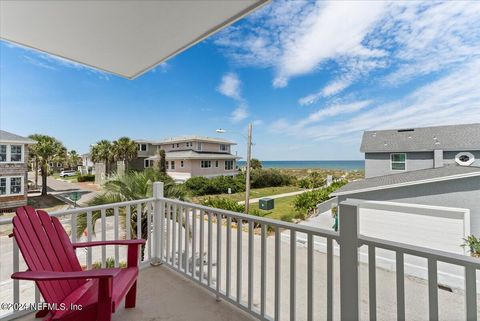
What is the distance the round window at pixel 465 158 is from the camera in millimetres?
2379

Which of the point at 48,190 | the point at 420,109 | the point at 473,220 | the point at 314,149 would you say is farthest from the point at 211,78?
the point at 473,220

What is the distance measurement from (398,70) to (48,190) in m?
8.69

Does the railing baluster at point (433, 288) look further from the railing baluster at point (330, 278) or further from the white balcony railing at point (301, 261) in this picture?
the railing baluster at point (330, 278)

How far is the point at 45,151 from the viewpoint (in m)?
8.55

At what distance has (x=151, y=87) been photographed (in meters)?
9.39

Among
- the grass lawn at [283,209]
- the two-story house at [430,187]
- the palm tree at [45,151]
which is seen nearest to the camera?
the two-story house at [430,187]

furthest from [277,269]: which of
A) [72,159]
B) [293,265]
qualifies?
[72,159]

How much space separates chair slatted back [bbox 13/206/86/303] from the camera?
1.46 meters

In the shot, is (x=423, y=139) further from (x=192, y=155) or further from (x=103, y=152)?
(x=103, y=152)

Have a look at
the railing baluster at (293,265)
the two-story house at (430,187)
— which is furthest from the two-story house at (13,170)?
the two-story house at (430,187)

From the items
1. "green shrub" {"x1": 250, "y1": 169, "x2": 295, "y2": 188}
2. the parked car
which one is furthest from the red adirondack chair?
the parked car

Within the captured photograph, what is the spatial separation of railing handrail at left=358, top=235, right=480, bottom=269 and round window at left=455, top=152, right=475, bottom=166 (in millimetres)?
1993

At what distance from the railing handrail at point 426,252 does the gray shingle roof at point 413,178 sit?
141cm

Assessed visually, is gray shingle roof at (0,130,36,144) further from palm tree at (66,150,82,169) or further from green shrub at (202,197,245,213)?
palm tree at (66,150,82,169)
